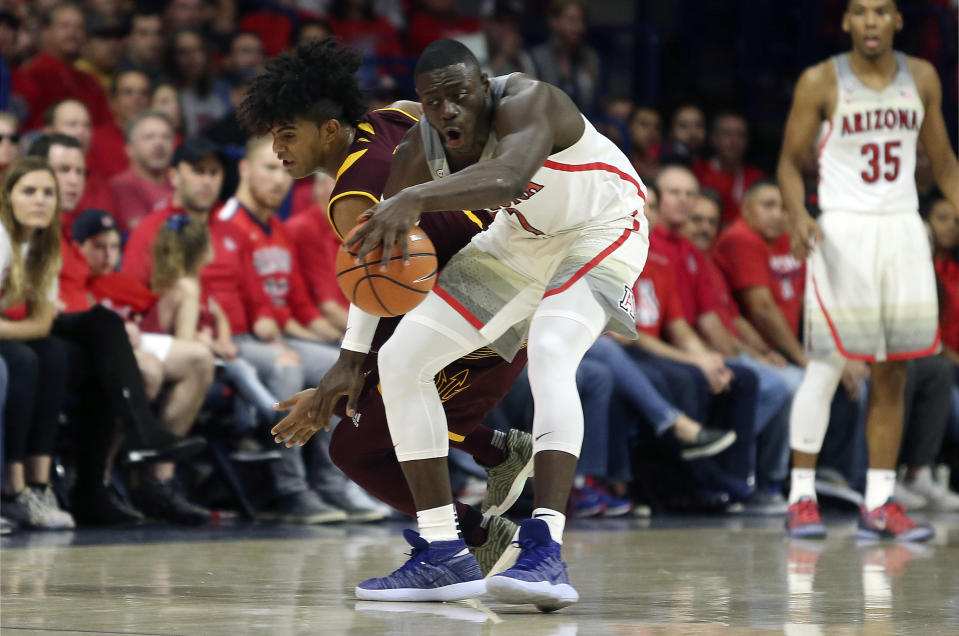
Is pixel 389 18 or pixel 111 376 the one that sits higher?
pixel 389 18

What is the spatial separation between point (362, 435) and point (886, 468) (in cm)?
279

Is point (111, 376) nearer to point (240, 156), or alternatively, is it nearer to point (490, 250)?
point (240, 156)

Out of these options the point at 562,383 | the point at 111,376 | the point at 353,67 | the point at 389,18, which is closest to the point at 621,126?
the point at 389,18

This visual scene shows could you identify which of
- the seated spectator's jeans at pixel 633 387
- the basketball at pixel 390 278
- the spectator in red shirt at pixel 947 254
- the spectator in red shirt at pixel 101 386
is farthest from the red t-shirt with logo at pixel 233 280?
the spectator in red shirt at pixel 947 254

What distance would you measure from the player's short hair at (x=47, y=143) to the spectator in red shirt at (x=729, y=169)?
4.76m

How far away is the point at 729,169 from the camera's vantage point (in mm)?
10023

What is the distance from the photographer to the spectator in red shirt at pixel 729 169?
9.92m

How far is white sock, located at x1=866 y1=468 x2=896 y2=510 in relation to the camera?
228 inches

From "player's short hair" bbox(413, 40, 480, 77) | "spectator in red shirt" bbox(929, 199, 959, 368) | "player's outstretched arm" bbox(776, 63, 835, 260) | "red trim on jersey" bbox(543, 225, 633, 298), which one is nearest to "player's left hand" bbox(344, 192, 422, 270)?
"player's short hair" bbox(413, 40, 480, 77)

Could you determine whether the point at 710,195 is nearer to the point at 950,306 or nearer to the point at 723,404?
the point at 723,404

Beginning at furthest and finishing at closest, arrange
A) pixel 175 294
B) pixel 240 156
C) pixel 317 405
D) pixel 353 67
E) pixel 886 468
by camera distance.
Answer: pixel 240 156 → pixel 175 294 → pixel 886 468 → pixel 353 67 → pixel 317 405

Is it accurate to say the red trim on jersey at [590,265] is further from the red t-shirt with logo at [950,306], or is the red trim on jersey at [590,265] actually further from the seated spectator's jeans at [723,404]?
the red t-shirt with logo at [950,306]

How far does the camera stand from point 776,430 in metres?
7.80

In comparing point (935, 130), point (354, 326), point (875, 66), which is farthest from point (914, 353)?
point (354, 326)
